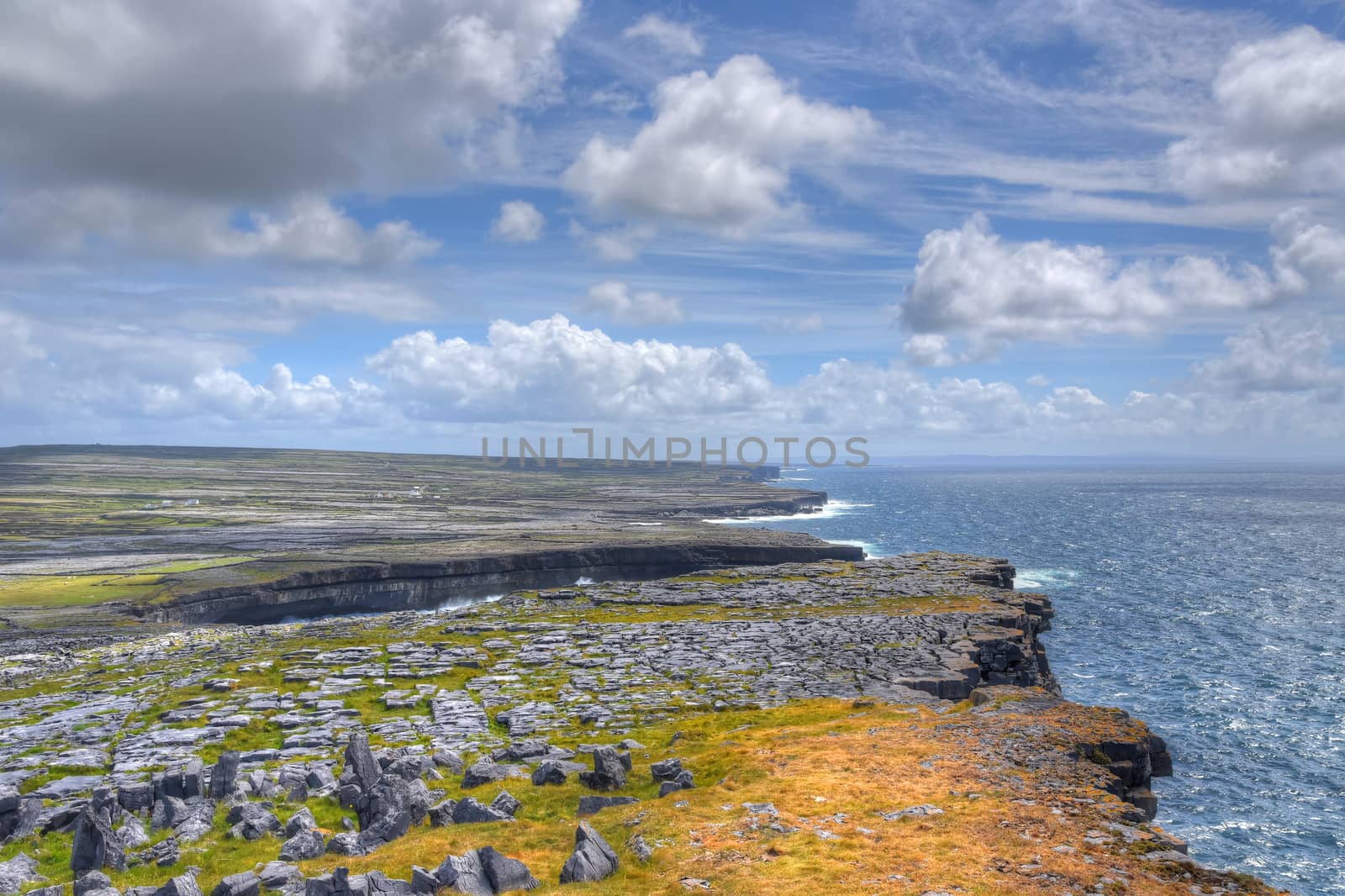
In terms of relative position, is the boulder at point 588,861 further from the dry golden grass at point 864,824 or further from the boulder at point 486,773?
the boulder at point 486,773

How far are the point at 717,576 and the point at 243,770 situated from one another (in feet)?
229

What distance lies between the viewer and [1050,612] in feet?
279

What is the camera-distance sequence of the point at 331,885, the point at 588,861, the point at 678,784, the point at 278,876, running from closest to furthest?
the point at 331,885 → the point at 588,861 → the point at 278,876 → the point at 678,784

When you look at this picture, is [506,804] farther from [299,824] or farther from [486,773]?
[299,824]

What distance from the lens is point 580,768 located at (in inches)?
1372

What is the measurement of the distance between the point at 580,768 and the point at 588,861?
11255 mm

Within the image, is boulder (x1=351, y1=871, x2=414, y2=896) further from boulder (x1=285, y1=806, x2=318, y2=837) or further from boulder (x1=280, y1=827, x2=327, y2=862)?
boulder (x1=285, y1=806, x2=318, y2=837)

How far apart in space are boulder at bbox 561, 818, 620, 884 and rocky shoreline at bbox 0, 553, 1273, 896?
0.09 metres

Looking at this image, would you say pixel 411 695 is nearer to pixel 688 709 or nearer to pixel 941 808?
pixel 688 709

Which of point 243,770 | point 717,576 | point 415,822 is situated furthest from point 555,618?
point 415,822

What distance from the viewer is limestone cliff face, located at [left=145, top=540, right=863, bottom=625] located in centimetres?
9719

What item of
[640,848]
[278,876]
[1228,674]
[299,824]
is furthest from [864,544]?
[278,876]

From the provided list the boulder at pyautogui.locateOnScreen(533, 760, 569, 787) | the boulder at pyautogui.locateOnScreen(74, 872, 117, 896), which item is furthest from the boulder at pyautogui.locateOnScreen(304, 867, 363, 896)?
the boulder at pyautogui.locateOnScreen(533, 760, 569, 787)

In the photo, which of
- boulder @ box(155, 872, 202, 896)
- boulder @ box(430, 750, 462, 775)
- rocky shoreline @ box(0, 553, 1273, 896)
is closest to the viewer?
boulder @ box(155, 872, 202, 896)
